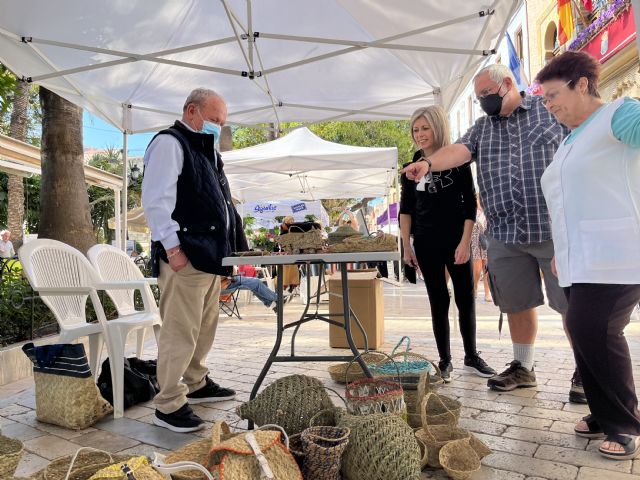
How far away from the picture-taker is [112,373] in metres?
3.14

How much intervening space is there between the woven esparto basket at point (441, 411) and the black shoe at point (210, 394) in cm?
140

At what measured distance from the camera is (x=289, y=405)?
7.63ft

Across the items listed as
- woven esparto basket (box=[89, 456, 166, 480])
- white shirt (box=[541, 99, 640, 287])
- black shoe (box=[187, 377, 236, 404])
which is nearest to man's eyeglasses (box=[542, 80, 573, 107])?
white shirt (box=[541, 99, 640, 287])

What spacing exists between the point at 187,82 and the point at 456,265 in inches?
133

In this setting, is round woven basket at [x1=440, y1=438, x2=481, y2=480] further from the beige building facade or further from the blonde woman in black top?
the beige building facade

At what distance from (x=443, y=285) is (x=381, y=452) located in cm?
196

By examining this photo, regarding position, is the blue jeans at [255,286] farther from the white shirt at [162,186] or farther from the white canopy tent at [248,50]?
the white shirt at [162,186]

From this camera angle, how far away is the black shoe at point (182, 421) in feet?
9.11

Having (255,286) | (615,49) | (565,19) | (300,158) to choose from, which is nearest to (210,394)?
(255,286)

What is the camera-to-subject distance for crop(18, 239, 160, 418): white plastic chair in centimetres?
319

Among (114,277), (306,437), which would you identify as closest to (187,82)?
(114,277)

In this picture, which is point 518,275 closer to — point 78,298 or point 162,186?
point 162,186

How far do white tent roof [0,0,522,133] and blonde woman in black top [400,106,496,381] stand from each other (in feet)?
3.86

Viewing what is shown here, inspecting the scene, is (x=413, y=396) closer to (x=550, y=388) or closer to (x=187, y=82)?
(x=550, y=388)
